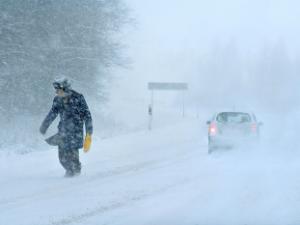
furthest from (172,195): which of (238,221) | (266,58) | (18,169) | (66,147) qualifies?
(266,58)

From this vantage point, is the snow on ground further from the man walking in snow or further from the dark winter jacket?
the dark winter jacket

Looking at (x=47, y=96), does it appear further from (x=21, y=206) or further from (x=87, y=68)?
(x=21, y=206)

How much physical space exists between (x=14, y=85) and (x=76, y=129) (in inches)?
436

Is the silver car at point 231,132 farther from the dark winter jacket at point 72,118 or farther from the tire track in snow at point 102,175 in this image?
the dark winter jacket at point 72,118

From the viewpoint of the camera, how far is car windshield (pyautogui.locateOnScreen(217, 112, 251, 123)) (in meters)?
16.6

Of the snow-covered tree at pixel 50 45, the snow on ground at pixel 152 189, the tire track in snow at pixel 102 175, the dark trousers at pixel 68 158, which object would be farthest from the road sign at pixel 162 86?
the dark trousers at pixel 68 158

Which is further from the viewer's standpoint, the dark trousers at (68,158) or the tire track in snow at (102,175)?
the dark trousers at (68,158)

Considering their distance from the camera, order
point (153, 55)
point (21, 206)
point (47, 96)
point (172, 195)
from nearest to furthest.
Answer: point (21, 206)
point (172, 195)
point (47, 96)
point (153, 55)

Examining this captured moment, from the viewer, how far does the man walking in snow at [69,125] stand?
32.8 feet

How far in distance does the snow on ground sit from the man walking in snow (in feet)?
1.33

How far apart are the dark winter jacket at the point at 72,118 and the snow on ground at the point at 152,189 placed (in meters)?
0.72

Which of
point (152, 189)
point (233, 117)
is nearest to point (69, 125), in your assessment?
point (152, 189)

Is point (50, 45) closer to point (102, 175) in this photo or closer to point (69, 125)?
point (69, 125)

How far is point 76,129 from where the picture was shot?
1017 cm
